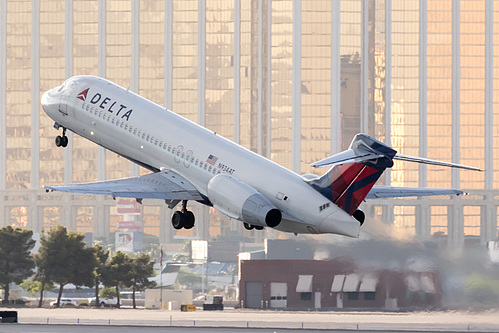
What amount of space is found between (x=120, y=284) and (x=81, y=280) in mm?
8030

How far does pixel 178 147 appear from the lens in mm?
59094

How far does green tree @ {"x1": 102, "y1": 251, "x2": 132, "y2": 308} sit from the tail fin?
318 ft

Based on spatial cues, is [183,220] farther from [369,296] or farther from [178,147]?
[369,296]

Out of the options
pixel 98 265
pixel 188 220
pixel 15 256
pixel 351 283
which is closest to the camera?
pixel 188 220

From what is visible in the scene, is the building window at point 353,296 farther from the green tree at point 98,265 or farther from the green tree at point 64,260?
the green tree at point 98,265

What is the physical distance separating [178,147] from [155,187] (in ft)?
8.02

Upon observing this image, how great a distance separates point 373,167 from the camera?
50562 mm

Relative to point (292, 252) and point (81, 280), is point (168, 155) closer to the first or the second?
point (292, 252)

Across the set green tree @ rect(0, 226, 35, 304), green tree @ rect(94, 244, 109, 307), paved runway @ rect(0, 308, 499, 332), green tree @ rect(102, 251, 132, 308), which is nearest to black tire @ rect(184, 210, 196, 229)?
paved runway @ rect(0, 308, 499, 332)

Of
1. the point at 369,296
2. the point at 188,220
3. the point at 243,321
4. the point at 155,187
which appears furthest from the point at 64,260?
the point at 188,220

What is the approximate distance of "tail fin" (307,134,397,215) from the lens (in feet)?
162

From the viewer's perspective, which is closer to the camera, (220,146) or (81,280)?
(220,146)

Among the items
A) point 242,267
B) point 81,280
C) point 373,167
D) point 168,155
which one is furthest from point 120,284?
point 373,167

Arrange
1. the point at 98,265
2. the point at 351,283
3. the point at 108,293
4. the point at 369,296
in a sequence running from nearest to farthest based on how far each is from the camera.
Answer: the point at 351,283
the point at 369,296
the point at 98,265
the point at 108,293
